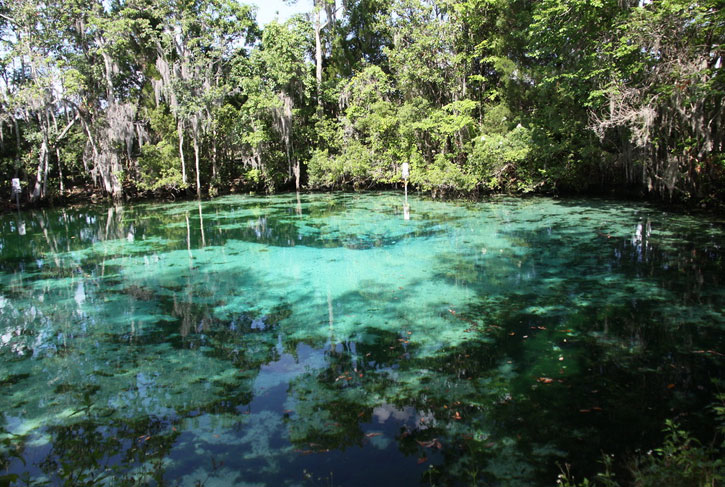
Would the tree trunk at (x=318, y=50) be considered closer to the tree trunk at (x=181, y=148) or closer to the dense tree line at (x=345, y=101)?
the dense tree line at (x=345, y=101)

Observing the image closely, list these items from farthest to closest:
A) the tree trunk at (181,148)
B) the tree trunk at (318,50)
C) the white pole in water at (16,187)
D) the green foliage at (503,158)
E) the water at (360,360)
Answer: the tree trunk at (318,50) < the tree trunk at (181,148) < the white pole in water at (16,187) < the green foliage at (503,158) < the water at (360,360)

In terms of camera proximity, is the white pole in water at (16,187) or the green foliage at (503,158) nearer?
the green foliage at (503,158)

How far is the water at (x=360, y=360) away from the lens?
2.93m

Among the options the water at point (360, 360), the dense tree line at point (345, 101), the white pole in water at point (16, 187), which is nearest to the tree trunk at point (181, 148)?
the dense tree line at point (345, 101)

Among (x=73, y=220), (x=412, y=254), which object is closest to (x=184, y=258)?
(x=412, y=254)

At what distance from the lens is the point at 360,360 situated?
14.4 ft

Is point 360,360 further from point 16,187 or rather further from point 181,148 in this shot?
point 16,187

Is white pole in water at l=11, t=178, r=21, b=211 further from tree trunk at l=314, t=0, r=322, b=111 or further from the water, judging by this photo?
tree trunk at l=314, t=0, r=322, b=111

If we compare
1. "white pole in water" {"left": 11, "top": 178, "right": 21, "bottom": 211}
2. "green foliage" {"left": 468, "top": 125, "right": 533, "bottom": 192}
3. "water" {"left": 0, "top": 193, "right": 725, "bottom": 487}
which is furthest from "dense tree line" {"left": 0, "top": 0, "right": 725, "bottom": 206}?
"water" {"left": 0, "top": 193, "right": 725, "bottom": 487}

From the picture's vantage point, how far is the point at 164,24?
70.5 ft

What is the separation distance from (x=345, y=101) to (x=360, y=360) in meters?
21.2

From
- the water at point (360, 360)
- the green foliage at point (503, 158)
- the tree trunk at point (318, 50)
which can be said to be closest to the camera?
the water at point (360, 360)

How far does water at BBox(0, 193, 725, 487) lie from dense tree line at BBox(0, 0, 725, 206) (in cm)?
552

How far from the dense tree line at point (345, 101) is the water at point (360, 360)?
5519 millimetres
